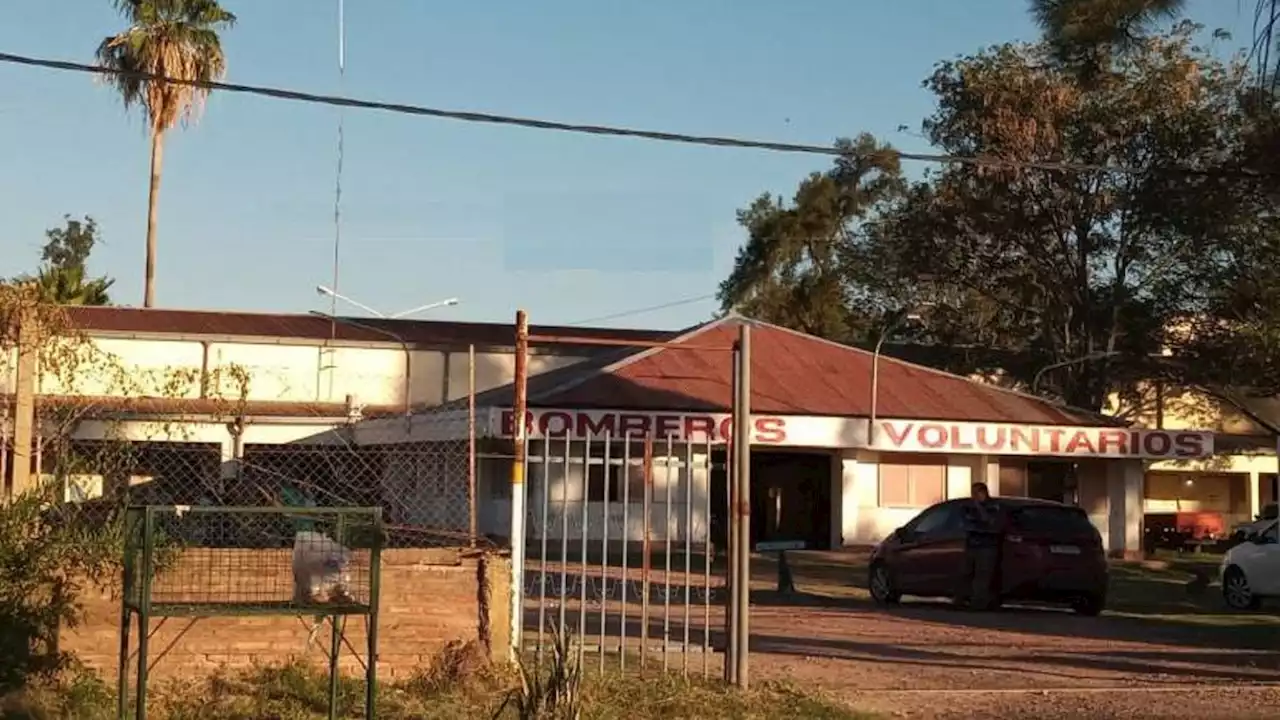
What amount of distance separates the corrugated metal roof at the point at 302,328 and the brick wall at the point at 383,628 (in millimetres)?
31261

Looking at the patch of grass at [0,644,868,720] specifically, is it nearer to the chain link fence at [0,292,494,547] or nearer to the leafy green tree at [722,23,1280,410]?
the chain link fence at [0,292,494,547]

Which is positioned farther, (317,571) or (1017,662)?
(1017,662)

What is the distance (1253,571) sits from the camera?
22609mm

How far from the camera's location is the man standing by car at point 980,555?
2061cm

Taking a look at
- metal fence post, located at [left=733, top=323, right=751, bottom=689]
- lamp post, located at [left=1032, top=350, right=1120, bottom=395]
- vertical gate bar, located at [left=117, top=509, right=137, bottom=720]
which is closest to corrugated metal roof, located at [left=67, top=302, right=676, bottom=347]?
lamp post, located at [left=1032, top=350, right=1120, bottom=395]

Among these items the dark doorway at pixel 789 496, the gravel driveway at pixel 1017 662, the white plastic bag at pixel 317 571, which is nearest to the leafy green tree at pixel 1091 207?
the dark doorway at pixel 789 496

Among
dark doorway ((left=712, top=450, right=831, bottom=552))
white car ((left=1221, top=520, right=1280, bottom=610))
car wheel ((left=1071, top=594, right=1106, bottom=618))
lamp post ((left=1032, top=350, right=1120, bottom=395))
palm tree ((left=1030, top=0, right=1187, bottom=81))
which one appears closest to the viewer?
palm tree ((left=1030, top=0, right=1187, bottom=81))

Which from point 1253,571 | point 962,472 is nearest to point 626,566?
point 1253,571

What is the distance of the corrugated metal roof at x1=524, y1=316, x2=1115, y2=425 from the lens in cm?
3338

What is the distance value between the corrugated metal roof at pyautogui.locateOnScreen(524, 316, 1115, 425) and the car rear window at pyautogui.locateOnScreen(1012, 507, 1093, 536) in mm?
11921

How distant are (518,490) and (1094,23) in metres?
9.34

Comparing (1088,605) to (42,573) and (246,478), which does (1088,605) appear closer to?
(246,478)

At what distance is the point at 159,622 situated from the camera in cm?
1053

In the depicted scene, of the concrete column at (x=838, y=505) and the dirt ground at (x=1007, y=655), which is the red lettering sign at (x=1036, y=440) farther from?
the dirt ground at (x=1007, y=655)
